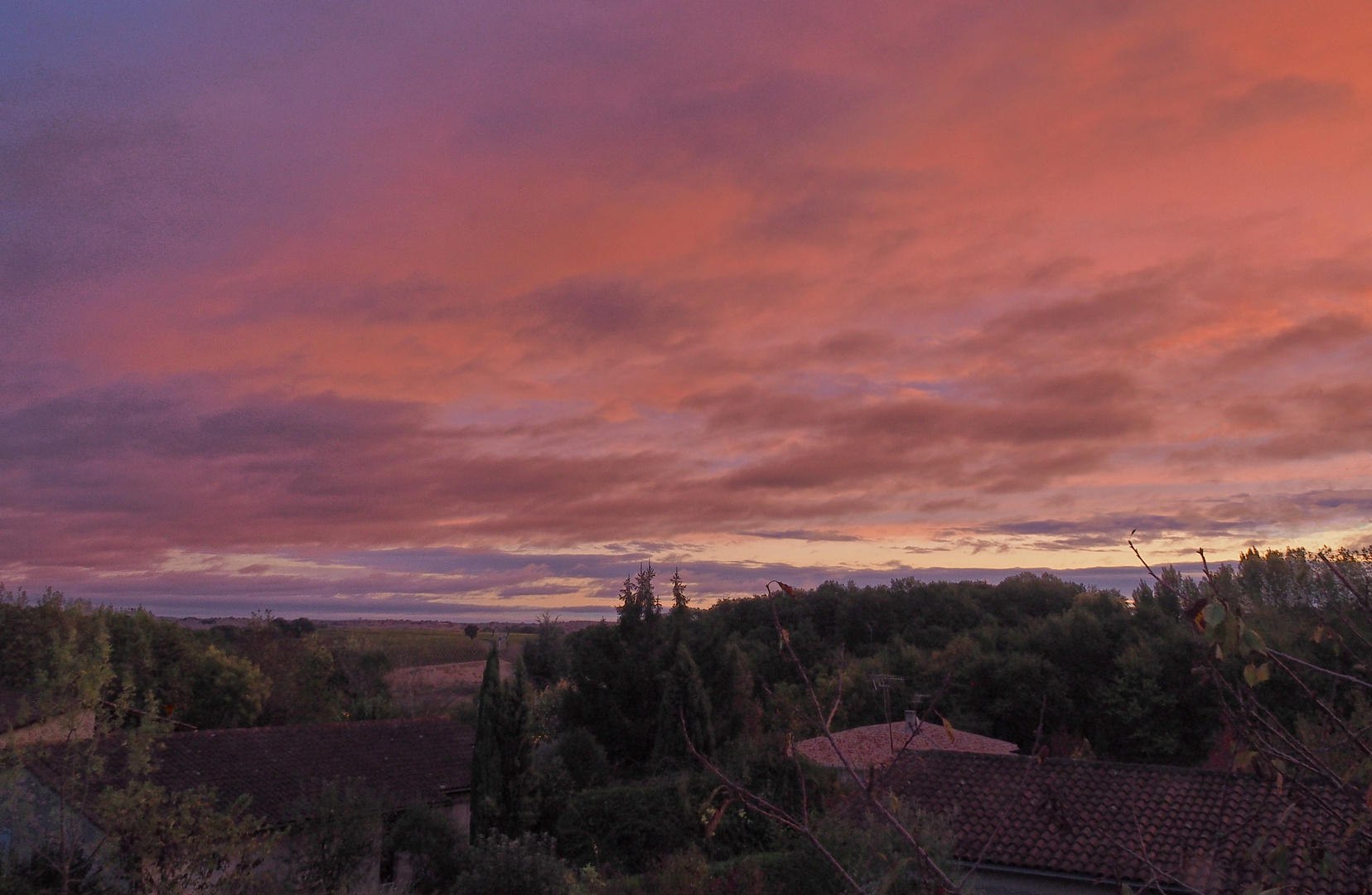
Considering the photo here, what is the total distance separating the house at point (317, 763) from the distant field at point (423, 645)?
1236 inches

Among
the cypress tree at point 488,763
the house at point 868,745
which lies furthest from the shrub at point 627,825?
the house at point 868,745

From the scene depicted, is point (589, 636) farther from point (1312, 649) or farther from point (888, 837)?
point (1312, 649)

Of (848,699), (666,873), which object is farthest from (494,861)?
(848,699)

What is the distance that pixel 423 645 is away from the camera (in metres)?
111

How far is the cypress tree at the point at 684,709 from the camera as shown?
2934cm

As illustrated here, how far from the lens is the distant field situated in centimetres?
6178

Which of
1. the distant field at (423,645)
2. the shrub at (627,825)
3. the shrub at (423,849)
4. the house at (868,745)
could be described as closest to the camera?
the shrub at (423,849)

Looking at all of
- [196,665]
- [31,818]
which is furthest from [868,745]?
[196,665]

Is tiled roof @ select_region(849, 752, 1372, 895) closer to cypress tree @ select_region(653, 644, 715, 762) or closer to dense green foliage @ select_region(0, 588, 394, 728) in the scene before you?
cypress tree @ select_region(653, 644, 715, 762)

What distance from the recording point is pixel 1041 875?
18031 mm

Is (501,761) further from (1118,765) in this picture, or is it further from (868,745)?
(1118,765)

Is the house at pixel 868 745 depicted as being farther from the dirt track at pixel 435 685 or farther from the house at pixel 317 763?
the dirt track at pixel 435 685

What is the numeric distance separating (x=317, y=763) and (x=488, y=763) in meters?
6.83

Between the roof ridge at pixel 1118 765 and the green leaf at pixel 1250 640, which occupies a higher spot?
the green leaf at pixel 1250 640
